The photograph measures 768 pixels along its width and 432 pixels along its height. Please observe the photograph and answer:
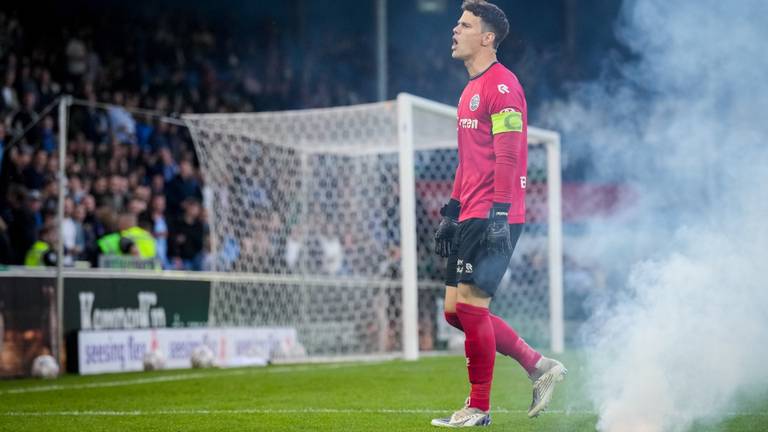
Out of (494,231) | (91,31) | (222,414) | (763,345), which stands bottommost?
(222,414)

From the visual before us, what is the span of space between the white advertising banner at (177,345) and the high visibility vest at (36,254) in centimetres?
146

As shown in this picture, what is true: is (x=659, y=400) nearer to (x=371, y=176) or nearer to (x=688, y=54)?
(x=688, y=54)

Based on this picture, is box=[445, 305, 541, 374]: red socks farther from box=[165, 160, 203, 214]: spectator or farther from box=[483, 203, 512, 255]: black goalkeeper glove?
box=[165, 160, 203, 214]: spectator

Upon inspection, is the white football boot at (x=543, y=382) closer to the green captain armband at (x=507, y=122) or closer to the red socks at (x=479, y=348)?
the red socks at (x=479, y=348)

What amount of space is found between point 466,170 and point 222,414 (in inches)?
91.4

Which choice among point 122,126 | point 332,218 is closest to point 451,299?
point 332,218

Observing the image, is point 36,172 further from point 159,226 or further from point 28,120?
point 159,226

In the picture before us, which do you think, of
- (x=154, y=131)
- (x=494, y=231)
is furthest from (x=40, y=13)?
(x=494, y=231)

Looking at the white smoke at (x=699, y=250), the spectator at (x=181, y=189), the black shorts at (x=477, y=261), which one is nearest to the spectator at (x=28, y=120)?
the spectator at (x=181, y=189)

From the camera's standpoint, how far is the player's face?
20.4 feet

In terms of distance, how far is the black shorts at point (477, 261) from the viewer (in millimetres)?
5934

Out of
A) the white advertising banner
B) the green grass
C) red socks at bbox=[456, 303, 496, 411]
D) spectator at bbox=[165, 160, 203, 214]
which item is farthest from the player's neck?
spectator at bbox=[165, 160, 203, 214]

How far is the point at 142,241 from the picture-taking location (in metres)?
13.8

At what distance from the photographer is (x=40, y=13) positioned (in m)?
19.1
